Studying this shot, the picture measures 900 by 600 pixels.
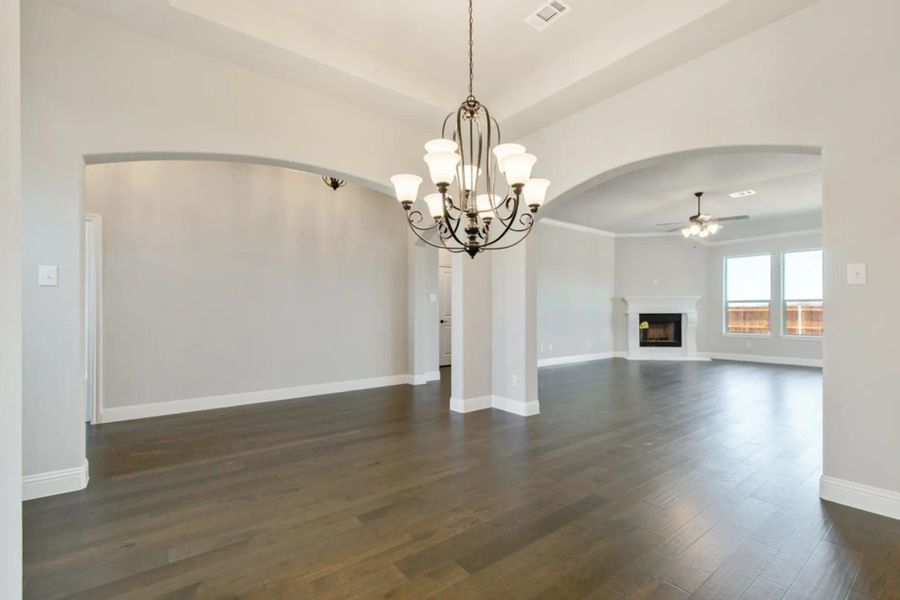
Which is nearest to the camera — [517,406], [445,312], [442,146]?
[442,146]

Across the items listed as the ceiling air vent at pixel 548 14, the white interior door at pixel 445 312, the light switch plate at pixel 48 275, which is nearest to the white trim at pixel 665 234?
the white interior door at pixel 445 312

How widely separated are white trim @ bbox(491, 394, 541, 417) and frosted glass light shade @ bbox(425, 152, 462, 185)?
296 centimetres

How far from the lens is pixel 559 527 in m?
2.29

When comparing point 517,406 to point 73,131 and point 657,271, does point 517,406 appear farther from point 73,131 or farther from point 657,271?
point 657,271

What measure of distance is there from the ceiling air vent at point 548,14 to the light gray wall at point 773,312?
8.32 metres

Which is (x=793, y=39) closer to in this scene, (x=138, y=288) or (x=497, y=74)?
(x=497, y=74)

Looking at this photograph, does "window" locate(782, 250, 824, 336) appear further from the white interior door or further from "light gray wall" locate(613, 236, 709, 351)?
the white interior door

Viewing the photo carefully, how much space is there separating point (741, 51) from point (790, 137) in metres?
0.71

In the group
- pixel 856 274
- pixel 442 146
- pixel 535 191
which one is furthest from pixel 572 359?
pixel 442 146

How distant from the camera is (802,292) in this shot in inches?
340

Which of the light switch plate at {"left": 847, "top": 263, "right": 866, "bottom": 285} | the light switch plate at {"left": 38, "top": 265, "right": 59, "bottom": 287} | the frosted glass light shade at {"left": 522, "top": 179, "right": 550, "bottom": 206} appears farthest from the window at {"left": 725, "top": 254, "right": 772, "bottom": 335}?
the light switch plate at {"left": 38, "top": 265, "right": 59, "bottom": 287}

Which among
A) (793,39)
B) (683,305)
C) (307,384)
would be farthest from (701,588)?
(683,305)

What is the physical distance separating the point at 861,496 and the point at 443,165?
309 cm

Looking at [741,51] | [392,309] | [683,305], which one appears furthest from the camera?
[683,305]
